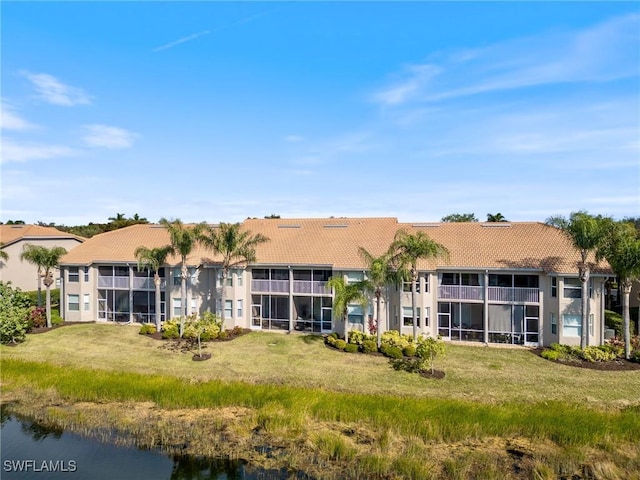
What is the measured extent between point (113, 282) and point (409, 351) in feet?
87.1

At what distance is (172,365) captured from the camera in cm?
2781

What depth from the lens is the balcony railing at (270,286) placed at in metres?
36.7

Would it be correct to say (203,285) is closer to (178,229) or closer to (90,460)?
(178,229)

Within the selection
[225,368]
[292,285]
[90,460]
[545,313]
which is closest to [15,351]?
[225,368]

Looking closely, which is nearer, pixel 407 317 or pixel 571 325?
pixel 571 325

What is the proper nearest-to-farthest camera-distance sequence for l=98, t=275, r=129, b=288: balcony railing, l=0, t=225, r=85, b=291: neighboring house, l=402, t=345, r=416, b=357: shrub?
l=402, t=345, r=416, b=357: shrub → l=98, t=275, r=129, b=288: balcony railing → l=0, t=225, r=85, b=291: neighboring house

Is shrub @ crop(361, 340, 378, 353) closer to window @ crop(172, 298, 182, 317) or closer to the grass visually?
the grass

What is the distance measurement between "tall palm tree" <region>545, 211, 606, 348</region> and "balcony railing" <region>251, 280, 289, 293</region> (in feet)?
66.4

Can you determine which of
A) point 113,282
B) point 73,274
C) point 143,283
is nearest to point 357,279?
point 143,283

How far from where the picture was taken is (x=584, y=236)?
27.5 m

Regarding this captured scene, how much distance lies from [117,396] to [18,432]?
428 cm

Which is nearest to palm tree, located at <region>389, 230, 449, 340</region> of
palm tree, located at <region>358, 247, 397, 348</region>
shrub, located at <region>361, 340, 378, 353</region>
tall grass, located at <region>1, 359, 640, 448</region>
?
palm tree, located at <region>358, 247, 397, 348</region>

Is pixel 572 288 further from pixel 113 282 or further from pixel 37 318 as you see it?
pixel 37 318

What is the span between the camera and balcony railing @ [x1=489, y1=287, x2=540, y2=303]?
31953 millimetres
